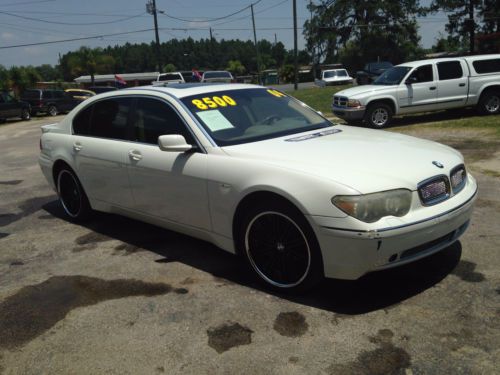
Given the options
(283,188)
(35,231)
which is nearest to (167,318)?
(283,188)

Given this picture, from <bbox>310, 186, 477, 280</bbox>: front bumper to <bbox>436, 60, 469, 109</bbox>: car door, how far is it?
408 inches

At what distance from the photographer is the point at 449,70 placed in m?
12.8

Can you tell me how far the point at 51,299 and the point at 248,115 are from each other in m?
2.23

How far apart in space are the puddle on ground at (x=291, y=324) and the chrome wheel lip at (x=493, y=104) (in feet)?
38.5

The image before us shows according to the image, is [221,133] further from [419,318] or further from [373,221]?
[419,318]

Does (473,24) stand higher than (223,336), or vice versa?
(473,24)

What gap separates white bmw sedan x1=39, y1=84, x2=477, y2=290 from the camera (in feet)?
10.4

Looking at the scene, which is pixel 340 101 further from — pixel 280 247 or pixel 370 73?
pixel 370 73

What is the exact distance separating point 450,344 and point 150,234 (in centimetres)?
329

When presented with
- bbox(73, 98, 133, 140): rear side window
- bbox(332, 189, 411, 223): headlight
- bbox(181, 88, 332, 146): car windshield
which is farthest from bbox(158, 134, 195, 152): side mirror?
bbox(332, 189, 411, 223): headlight

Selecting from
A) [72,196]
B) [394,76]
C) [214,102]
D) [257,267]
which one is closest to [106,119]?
[72,196]

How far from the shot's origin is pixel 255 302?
3566mm

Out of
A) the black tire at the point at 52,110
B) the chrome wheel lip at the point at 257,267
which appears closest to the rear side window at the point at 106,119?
the chrome wheel lip at the point at 257,267

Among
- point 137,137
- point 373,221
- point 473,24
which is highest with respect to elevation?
point 473,24
